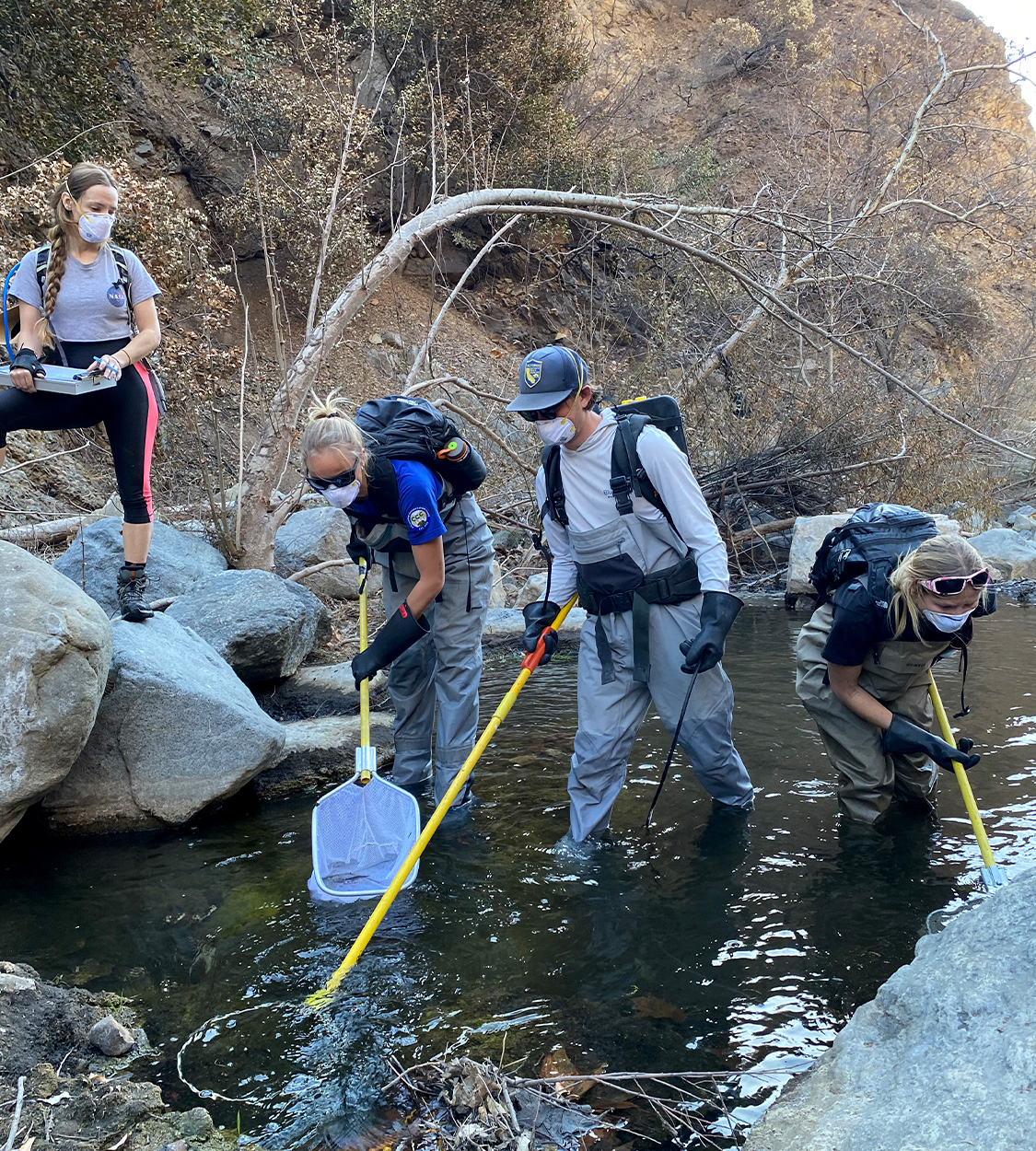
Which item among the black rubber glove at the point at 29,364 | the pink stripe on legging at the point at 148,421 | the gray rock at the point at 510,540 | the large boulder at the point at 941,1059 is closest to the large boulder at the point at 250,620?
the pink stripe on legging at the point at 148,421

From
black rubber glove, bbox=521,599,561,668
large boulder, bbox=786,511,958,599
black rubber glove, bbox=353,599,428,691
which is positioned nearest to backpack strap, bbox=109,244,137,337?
black rubber glove, bbox=353,599,428,691

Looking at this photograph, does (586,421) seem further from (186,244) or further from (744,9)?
(744,9)

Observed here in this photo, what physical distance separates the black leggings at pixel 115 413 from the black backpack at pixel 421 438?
1.10m

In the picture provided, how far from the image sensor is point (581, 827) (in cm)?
376

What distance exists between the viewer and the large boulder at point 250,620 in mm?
5258

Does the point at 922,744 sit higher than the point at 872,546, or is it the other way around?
the point at 872,546

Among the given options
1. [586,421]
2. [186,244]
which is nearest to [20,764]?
[586,421]

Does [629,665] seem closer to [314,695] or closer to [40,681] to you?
[40,681]

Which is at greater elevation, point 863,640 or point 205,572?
point 863,640

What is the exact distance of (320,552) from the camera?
313 inches

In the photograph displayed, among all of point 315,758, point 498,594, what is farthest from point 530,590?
point 315,758

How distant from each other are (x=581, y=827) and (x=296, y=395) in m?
4.45

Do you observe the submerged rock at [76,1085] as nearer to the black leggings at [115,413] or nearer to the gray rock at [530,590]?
the black leggings at [115,413]

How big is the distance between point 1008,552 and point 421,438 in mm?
8086
